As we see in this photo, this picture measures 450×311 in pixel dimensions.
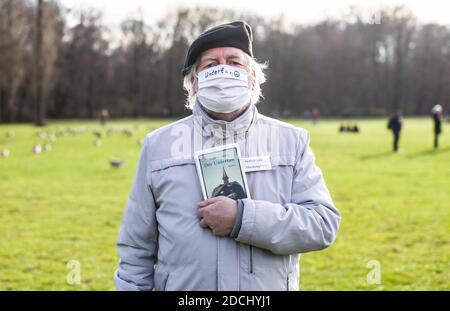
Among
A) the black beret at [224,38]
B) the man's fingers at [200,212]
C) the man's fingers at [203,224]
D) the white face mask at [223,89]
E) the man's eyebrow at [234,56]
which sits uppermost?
the black beret at [224,38]

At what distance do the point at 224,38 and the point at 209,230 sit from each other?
0.93 meters

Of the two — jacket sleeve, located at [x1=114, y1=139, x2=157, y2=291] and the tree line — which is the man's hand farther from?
→ the tree line

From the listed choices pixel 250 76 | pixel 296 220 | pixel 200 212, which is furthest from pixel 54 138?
pixel 296 220

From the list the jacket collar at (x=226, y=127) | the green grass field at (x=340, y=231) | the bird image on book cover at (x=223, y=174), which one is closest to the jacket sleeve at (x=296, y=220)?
the bird image on book cover at (x=223, y=174)

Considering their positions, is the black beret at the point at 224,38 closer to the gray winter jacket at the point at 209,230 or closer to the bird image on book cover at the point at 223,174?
the gray winter jacket at the point at 209,230

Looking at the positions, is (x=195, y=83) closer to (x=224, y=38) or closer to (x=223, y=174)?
(x=224, y=38)

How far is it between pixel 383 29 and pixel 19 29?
41627 mm

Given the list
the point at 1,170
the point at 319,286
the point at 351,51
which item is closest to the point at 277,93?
the point at 351,51

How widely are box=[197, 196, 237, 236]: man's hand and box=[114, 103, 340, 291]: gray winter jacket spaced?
6 cm

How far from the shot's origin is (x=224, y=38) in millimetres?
2607

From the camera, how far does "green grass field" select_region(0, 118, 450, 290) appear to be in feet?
22.0

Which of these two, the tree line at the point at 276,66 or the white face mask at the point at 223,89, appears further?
the tree line at the point at 276,66

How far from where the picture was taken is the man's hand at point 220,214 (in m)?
2.36
